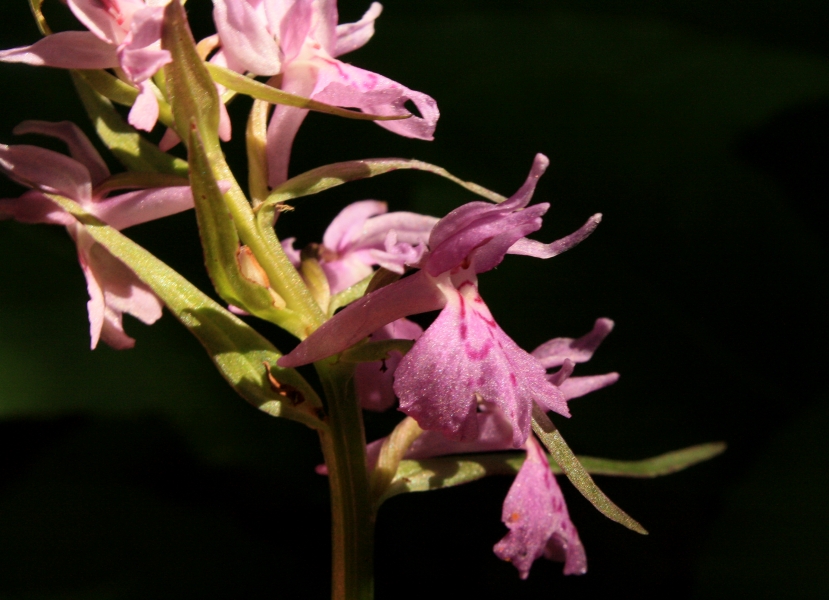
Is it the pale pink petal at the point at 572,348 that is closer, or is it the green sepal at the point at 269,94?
the green sepal at the point at 269,94

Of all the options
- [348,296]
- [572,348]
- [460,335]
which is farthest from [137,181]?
[572,348]

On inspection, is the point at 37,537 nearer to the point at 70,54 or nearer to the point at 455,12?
the point at 70,54

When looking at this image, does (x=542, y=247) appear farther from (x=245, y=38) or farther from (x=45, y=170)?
(x=45, y=170)

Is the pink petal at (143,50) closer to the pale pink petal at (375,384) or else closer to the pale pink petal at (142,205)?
the pale pink petal at (142,205)

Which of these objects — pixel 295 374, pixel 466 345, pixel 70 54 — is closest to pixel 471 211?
pixel 466 345

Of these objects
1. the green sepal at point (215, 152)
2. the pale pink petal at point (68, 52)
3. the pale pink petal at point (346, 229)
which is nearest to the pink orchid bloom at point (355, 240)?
the pale pink petal at point (346, 229)

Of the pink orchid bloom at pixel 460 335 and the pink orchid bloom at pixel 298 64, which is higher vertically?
the pink orchid bloom at pixel 298 64
